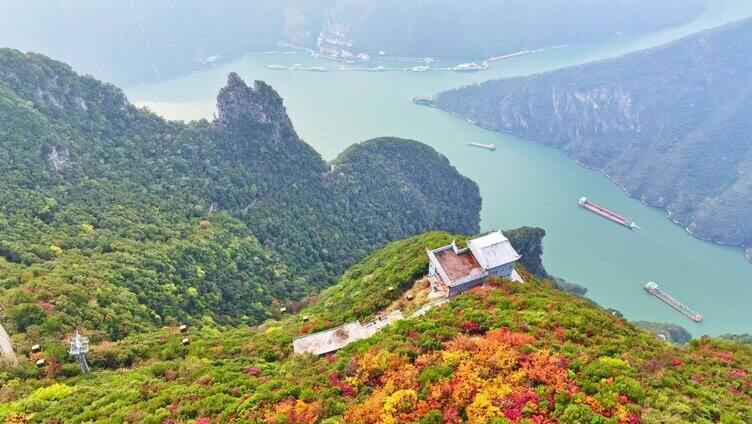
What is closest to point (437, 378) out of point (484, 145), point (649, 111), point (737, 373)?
point (737, 373)

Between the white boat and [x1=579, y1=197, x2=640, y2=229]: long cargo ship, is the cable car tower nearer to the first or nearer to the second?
[x1=579, y1=197, x2=640, y2=229]: long cargo ship

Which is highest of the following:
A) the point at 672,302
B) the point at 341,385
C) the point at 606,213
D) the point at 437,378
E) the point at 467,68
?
the point at 437,378

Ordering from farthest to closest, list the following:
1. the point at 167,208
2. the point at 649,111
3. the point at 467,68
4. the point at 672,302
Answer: the point at 467,68, the point at 649,111, the point at 672,302, the point at 167,208

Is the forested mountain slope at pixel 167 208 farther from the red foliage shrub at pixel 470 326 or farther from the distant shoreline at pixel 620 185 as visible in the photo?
the distant shoreline at pixel 620 185

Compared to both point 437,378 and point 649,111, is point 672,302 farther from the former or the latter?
point 649,111

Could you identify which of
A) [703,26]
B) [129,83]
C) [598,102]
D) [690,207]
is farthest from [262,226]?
[703,26]

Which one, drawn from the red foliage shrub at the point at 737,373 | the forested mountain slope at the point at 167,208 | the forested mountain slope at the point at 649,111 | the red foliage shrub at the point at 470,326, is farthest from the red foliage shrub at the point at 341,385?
the forested mountain slope at the point at 649,111

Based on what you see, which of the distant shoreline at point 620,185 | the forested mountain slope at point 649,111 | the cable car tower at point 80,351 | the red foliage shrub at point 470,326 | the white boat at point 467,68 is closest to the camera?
the red foliage shrub at point 470,326

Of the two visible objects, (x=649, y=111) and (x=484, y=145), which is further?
(x=649, y=111)
